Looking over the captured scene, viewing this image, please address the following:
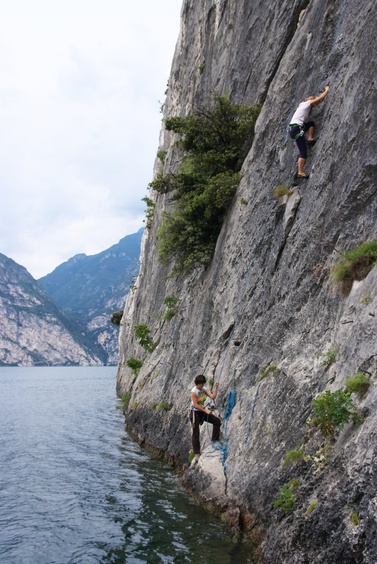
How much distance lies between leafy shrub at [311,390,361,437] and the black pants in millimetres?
5262

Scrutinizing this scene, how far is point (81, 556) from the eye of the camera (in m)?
9.99

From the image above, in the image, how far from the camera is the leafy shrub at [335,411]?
7500 millimetres

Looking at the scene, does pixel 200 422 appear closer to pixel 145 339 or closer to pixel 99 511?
A: pixel 99 511

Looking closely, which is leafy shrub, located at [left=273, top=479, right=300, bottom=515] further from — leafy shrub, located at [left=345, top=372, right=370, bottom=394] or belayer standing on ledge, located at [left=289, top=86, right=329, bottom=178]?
belayer standing on ledge, located at [left=289, top=86, right=329, bottom=178]

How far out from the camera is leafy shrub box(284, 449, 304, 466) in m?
8.62

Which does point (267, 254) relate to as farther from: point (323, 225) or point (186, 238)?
point (186, 238)

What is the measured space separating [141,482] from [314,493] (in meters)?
9.47

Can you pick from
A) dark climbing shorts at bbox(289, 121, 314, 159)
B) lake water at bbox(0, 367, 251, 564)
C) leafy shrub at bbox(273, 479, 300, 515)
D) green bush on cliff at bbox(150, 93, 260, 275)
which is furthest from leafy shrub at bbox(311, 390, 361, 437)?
green bush on cliff at bbox(150, 93, 260, 275)

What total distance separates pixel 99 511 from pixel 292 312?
26.0 feet

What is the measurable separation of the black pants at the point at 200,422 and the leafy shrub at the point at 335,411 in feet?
17.3

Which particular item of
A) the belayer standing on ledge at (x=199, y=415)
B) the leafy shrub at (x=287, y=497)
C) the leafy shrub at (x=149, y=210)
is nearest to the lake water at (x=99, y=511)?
the leafy shrub at (x=287, y=497)

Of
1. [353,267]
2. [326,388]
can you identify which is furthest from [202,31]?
[326,388]

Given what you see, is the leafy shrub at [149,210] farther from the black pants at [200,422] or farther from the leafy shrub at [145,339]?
the black pants at [200,422]

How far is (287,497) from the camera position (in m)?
8.41
